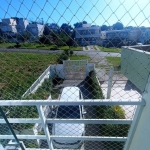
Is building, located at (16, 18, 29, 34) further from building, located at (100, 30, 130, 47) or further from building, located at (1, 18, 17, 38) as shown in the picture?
building, located at (100, 30, 130, 47)

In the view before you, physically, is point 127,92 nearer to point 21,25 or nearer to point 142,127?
point 142,127

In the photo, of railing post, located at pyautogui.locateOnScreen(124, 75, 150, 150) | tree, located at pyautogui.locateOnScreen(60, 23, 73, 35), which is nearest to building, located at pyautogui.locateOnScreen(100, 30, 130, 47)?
tree, located at pyautogui.locateOnScreen(60, 23, 73, 35)

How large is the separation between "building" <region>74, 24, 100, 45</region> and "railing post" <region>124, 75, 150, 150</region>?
1.36 feet

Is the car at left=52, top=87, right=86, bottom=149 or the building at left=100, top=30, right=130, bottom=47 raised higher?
the building at left=100, top=30, right=130, bottom=47

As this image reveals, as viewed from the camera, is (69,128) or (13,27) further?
(69,128)

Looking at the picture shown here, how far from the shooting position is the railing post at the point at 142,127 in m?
0.68

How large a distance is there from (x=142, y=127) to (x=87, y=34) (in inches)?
28.3

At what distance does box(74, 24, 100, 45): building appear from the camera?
67 cm

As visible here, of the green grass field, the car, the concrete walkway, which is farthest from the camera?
the concrete walkway

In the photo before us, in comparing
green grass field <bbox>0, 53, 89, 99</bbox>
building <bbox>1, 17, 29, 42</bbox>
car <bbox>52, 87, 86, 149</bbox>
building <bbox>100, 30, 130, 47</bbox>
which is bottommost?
car <bbox>52, 87, 86, 149</bbox>

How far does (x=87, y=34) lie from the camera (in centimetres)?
70

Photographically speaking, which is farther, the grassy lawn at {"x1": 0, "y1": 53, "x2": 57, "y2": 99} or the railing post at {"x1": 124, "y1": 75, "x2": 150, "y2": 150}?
the grassy lawn at {"x1": 0, "y1": 53, "x2": 57, "y2": 99}

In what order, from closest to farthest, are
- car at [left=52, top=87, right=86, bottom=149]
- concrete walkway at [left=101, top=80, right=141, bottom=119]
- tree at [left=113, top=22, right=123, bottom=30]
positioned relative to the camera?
tree at [left=113, top=22, right=123, bottom=30] < car at [left=52, top=87, right=86, bottom=149] < concrete walkway at [left=101, top=80, right=141, bottom=119]

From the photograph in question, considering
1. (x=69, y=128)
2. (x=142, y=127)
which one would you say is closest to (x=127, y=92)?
(x=69, y=128)
